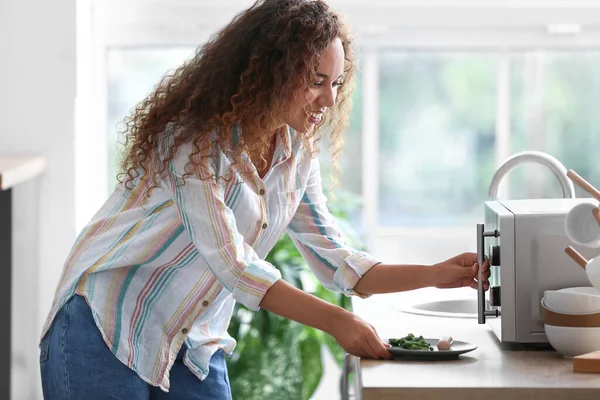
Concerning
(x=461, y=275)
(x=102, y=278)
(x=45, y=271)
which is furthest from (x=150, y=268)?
(x=45, y=271)

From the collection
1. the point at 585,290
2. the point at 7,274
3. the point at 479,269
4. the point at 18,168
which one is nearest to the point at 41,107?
the point at 18,168

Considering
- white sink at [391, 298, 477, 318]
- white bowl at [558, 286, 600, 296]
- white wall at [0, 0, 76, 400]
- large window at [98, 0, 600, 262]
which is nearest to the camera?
white bowl at [558, 286, 600, 296]

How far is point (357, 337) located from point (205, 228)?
0.30 m

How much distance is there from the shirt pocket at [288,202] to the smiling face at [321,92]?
192mm

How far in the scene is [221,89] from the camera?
A: 5.08 ft

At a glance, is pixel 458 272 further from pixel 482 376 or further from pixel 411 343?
pixel 482 376

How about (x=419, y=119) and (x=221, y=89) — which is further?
(x=419, y=119)

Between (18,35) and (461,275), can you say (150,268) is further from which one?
(18,35)

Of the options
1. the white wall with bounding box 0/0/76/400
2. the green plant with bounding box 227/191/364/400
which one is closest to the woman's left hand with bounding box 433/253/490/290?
the green plant with bounding box 227/191/364/400

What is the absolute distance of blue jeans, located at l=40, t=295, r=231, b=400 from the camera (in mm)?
1521

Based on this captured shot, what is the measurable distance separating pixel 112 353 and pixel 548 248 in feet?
2.50

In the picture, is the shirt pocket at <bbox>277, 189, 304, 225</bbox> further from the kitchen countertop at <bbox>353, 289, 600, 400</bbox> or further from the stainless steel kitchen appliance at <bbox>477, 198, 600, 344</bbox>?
the stainless steel kitchen appliance at <bbox>477, 198, 600, 344</bbox>

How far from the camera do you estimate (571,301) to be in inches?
56.1

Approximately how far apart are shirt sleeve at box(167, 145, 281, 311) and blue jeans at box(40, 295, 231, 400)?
26 centimetres
